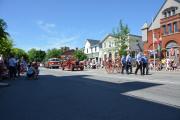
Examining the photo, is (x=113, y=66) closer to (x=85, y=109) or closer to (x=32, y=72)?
(x=32, y=72)

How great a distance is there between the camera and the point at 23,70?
31547 mm

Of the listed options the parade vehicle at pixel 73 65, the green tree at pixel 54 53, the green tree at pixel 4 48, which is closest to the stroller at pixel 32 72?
the green tree at pixel 4 48

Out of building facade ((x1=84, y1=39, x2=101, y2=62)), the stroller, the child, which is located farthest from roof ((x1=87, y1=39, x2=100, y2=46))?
the child

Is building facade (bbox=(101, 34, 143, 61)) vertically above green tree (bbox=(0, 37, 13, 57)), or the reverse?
building facade (bbox=(101, 34, 143, 61))

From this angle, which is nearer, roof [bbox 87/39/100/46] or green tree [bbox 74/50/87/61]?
green tree [bbox 74/50/87/61]

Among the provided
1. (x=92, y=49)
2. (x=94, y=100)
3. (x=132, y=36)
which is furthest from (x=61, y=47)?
(x=94, y=100)

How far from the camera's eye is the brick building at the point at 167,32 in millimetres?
48897

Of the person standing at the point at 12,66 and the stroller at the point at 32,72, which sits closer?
the stroller at the point at 32,72

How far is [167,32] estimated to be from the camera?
5100 cm

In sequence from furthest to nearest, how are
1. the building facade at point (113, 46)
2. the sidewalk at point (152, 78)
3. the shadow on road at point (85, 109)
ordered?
the building facade at point (113, 46), the sidewalk at point (152, 78), the shadow on road at point (85, 109)

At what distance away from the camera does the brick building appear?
48.9m

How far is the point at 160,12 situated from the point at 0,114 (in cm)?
5075

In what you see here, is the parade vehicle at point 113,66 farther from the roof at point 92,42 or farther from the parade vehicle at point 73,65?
the roof at point 92,42

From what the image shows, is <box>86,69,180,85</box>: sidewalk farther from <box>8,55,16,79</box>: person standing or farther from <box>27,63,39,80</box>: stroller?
<box>8,55,16,79</box>: person standing
